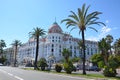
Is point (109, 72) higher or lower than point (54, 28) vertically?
lower

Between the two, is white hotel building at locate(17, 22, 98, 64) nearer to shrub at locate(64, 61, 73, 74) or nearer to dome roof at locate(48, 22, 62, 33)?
dome roof at locate(48, 22, 62, 33)

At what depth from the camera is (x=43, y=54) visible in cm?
16125

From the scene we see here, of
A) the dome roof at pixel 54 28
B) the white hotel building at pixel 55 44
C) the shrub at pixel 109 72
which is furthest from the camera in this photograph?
the white hotel building at pixel 55 44

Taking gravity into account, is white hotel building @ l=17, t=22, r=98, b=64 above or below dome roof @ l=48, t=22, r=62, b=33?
below

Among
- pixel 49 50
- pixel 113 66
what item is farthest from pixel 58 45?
pixel 113 66

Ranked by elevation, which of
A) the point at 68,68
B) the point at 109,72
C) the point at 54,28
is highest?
the point at 54,28

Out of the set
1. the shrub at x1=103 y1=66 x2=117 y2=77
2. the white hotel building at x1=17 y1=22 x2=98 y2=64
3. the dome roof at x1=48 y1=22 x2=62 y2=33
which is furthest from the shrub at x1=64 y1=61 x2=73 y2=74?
the dome roof at x1=48 y1=22 x2=62 y2=33

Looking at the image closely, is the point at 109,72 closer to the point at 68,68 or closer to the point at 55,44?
the point at 68,68

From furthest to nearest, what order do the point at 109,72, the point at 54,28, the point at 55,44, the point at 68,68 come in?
the point at 55,44
the point at 54,28
the point at 68,68
the point at 109,72

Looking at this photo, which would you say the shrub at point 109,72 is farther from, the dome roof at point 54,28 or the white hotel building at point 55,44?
the dome roof at point 54,28

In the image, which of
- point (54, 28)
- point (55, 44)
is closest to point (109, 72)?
point (54, 28)

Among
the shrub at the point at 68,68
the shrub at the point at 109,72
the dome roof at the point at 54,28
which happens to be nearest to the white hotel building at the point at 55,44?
the dome roof at the point at 54,28

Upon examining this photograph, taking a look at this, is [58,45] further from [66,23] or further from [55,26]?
[66,23]

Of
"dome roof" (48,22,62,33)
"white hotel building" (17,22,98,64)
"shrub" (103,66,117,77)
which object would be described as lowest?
"shrub" (103,66,117,77)
